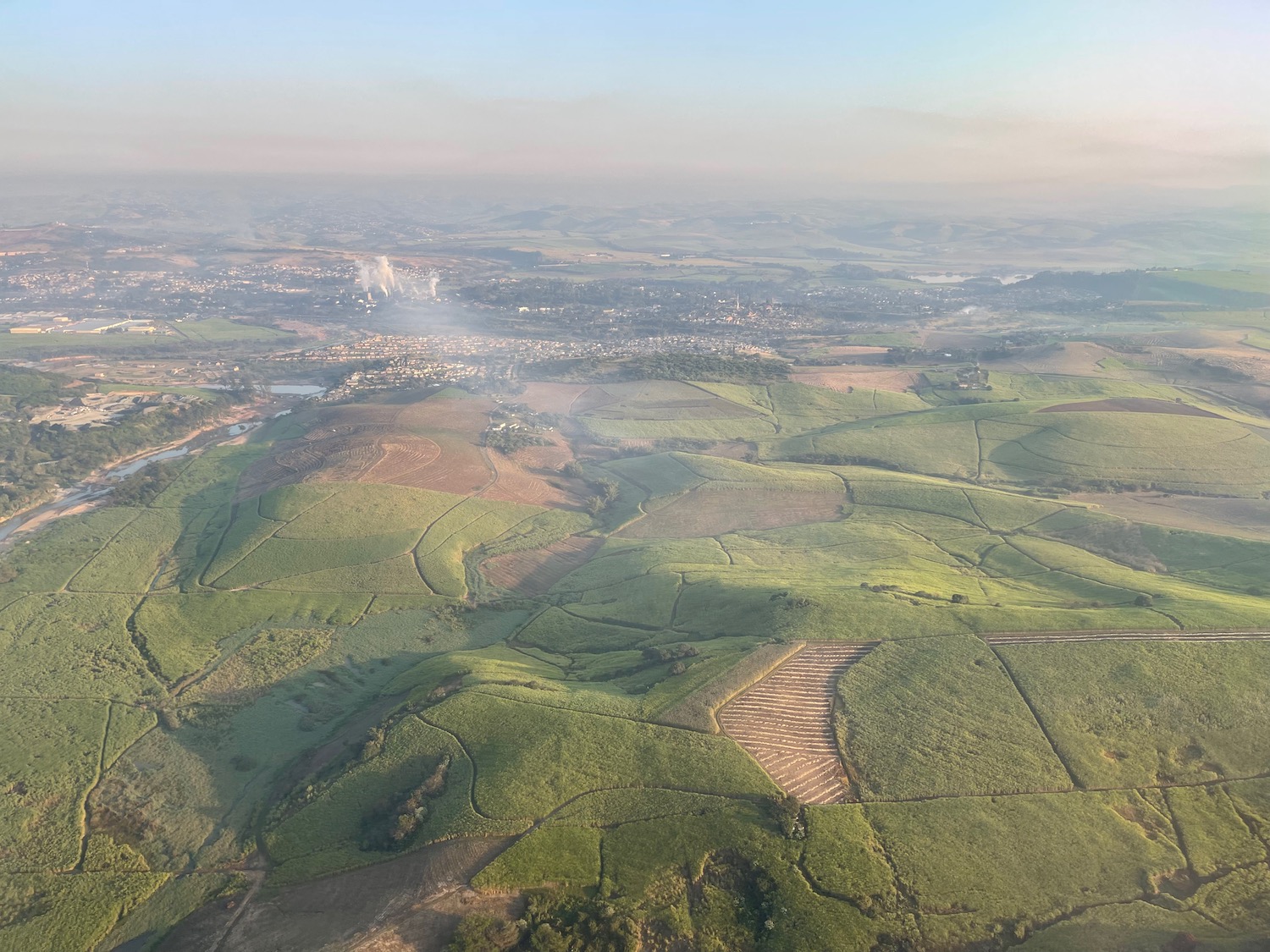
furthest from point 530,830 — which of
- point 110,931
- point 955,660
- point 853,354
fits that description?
point 853,354

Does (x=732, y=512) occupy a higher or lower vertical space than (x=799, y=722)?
lower

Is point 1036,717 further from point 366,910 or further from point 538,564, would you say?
point 538,564

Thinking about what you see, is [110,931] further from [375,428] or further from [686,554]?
[375,428]

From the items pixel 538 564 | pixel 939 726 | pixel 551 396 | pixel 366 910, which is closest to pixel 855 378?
pixel 551 396

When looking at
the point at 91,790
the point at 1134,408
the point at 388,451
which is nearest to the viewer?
the point at 91,790

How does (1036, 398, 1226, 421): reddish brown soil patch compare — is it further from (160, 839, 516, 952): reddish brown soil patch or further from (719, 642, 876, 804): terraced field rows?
(160, 839, 516, 952): reddish brown soil patch

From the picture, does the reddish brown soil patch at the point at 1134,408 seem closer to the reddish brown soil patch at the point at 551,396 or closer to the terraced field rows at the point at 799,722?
the reddish brown soil patch at the point at 551,396
